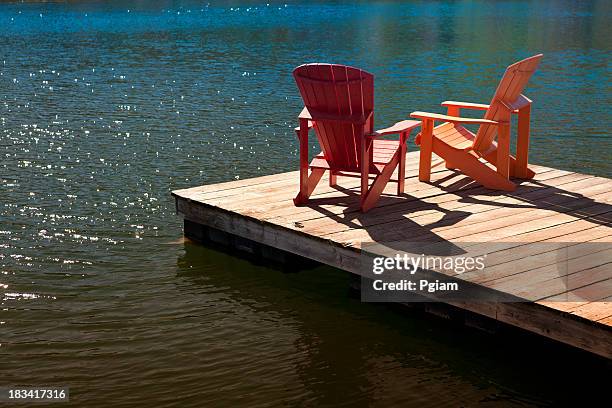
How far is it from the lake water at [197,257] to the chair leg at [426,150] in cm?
152

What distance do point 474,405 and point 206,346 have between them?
75.6 inches

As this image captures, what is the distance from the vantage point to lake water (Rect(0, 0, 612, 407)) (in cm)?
654

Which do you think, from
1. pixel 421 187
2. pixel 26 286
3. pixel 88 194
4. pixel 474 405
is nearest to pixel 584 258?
pixel 474 405

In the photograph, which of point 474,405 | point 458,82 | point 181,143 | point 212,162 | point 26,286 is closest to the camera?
point 474,405

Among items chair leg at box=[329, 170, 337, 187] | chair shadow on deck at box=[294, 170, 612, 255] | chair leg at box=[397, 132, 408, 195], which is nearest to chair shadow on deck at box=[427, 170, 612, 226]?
chair shadow on deck at box=[294, 170, 612, 255]

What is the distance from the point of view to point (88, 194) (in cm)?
1083

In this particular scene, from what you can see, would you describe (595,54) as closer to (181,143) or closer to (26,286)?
(181,143)

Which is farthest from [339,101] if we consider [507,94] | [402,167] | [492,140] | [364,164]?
[492,140]

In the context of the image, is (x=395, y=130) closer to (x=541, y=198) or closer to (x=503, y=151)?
(x=503, y=151)

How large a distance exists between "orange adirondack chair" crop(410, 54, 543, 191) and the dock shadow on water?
5.75ft

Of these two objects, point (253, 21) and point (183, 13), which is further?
point (183, 13)

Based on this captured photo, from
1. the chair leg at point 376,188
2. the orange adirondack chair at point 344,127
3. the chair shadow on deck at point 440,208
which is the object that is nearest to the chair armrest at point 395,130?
the orange adirondack chair at point 344,127

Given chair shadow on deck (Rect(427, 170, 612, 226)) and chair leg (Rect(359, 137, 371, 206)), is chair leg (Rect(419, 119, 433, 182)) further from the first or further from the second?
chair leg (Rect(359, 137, 371, 206))

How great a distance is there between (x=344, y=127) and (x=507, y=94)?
168 cm
